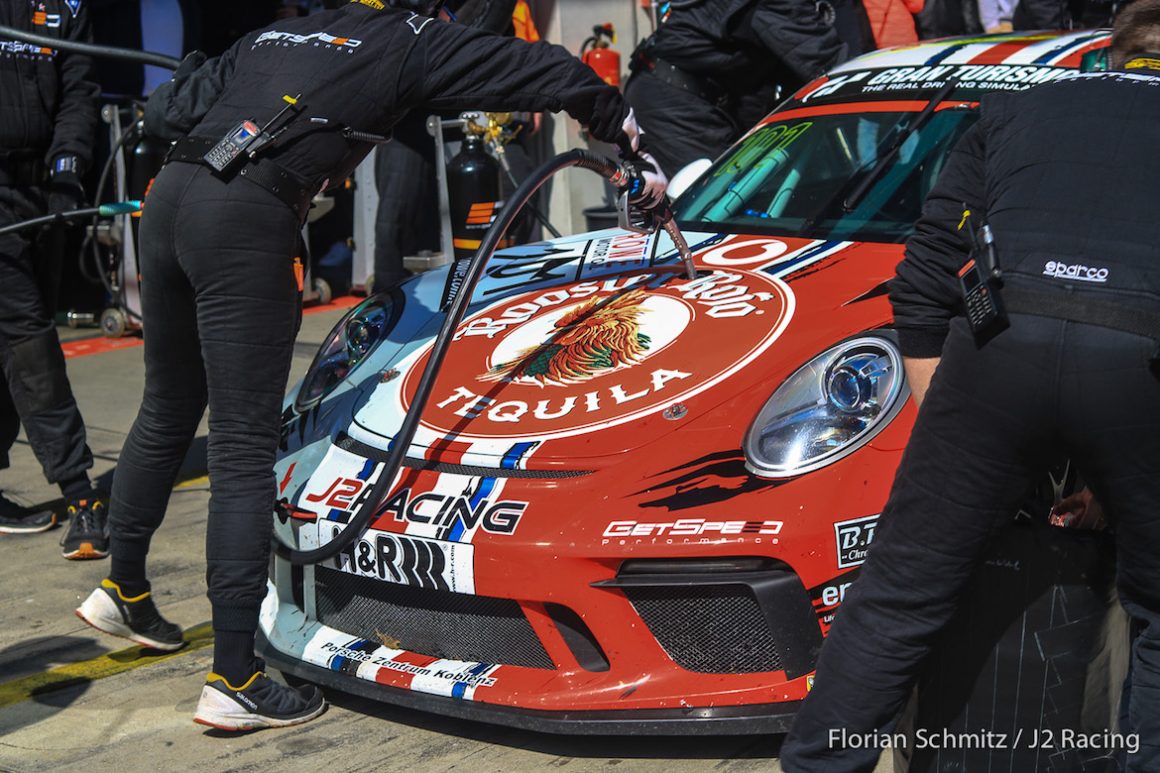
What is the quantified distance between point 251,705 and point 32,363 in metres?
2.11

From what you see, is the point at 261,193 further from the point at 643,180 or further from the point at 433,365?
the point at 643,180

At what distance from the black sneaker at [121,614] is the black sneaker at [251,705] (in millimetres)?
497

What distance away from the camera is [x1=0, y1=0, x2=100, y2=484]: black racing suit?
4.96m

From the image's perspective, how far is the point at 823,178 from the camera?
14.5 feet

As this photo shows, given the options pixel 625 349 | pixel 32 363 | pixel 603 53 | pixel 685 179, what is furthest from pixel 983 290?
pixel 603 53

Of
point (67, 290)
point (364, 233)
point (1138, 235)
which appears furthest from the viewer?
point (67, 290)

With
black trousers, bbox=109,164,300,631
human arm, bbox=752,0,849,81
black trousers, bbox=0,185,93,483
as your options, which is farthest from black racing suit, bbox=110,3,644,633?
human arm, bbox=752,0,849,81

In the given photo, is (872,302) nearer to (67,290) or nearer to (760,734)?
(760,734)

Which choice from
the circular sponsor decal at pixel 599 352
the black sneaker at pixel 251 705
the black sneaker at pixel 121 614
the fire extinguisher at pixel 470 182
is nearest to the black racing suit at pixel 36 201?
the black sneaker at pixel 121 614

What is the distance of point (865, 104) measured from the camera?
4.54 m

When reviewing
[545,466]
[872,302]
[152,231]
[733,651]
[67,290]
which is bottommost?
[67,290]

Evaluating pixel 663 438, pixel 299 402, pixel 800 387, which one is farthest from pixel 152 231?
pixel 800 387

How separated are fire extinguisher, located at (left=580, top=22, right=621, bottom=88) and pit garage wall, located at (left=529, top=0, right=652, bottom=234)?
95 mm

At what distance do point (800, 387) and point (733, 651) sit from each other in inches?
25.7
